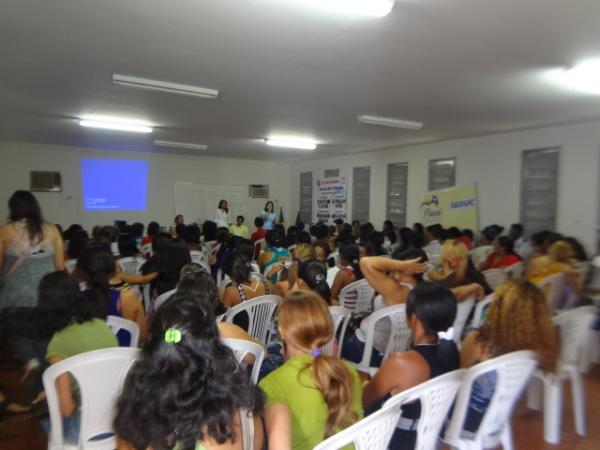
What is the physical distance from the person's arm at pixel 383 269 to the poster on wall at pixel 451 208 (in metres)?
5.19

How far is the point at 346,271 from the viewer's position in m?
3.83

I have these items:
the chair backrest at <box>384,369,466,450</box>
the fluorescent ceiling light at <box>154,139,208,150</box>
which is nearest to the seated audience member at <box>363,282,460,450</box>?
the chair backrest at <box>384,369,466,450</box>

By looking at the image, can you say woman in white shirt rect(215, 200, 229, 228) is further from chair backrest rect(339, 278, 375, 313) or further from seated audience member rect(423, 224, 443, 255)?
chair backrest rect(339, 278, 375, 313)

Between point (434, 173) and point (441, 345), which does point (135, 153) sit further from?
point (441, 345)

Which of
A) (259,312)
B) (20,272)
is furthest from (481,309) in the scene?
(20,272)

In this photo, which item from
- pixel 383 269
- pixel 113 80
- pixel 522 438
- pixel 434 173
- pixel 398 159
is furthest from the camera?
pixel 398 159

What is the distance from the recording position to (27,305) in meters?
2.87

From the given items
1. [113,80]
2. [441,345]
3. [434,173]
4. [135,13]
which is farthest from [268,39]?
[434,173]

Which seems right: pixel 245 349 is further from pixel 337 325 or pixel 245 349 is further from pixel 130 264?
pixel 130 264

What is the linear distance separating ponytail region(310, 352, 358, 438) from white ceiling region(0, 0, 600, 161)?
222 cm

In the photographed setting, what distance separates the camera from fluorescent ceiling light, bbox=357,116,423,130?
237 inches

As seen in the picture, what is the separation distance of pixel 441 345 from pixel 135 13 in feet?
9.15

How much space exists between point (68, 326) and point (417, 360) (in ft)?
5.25

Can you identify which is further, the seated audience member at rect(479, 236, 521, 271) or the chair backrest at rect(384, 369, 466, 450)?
the seated audience member at rect(479, 236, 521, 271)
